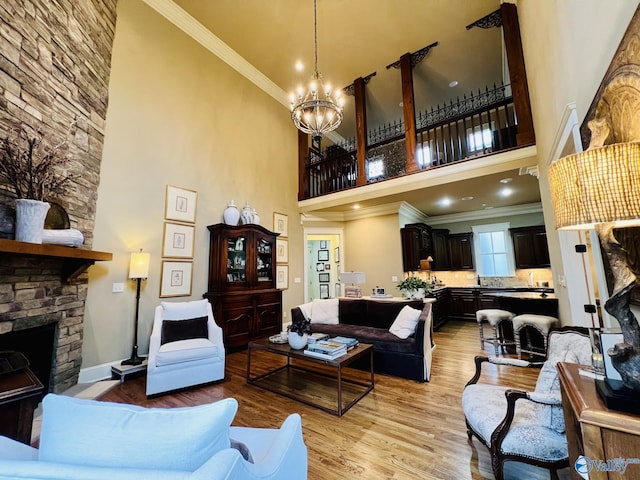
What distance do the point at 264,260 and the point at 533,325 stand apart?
4.40m

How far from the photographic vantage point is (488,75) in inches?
243

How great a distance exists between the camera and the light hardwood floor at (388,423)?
5.99 ft

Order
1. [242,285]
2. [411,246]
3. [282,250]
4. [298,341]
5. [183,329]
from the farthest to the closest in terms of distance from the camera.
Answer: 1. [411,246]
2. [282,250]
3. [242,285]
4. [183,329]
5. [298,341]

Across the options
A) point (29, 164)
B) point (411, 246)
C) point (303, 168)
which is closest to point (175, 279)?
point (29, 164)

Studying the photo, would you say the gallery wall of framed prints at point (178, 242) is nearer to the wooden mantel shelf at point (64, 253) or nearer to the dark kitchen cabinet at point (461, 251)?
the wooden mantel shelf at point (64, 253)

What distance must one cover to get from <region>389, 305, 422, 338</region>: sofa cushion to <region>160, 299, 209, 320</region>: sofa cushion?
2.62 m

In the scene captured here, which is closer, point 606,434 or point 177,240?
point 606,434

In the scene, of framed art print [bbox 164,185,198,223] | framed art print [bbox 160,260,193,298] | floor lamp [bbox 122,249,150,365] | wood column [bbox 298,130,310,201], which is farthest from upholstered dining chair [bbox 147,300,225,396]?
wood column [bbox 298,130,310,201]

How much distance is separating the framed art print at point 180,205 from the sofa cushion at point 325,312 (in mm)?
2500

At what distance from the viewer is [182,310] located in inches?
141

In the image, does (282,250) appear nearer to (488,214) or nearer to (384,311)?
(384,311)

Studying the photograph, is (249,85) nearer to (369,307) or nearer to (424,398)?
(369,307)

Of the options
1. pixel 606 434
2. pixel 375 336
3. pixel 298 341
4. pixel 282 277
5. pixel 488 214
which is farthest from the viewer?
pixel 488 214

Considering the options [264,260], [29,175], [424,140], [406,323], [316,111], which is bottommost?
[406,323]
